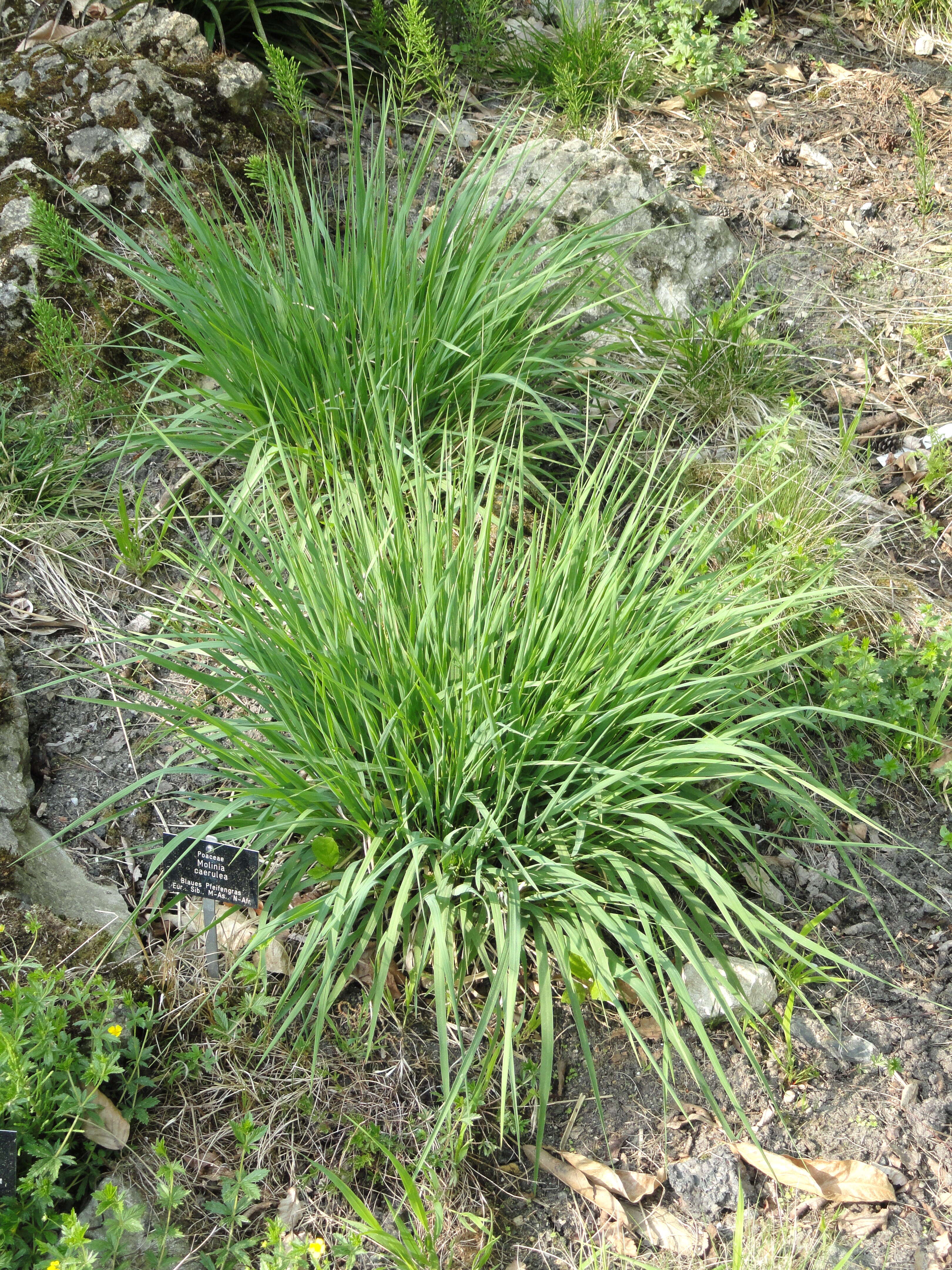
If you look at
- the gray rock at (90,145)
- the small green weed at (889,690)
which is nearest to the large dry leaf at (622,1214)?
the small green weed at (889,690)

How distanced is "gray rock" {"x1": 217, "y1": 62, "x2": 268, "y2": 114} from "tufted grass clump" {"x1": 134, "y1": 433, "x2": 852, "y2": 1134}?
5.81 ft

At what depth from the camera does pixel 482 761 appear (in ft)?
5.45

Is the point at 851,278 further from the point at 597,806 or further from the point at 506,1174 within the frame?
the point at 506,1174

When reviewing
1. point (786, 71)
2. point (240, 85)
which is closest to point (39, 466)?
point (240, 85)

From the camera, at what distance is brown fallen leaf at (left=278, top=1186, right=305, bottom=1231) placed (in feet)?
5.25

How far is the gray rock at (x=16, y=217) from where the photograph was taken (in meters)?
2.69

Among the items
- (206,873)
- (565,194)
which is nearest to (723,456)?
(565,194)

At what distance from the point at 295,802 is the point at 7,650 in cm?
94

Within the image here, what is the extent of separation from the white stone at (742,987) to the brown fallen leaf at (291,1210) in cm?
77

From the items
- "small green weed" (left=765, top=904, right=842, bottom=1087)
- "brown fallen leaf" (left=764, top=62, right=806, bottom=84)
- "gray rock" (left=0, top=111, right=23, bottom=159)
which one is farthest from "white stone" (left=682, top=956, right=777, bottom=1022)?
"brown fallen leaf" (left=764, top=62, right=806, bottom=84)

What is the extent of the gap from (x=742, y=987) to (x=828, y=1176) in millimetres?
335

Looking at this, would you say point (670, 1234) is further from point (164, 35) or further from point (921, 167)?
point (921, 167)

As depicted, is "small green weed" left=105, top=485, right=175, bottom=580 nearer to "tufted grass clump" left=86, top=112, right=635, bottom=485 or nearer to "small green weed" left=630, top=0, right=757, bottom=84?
"tufted grass clump" left=86, top=112, right=635, bottom=485

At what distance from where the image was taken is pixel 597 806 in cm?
173
